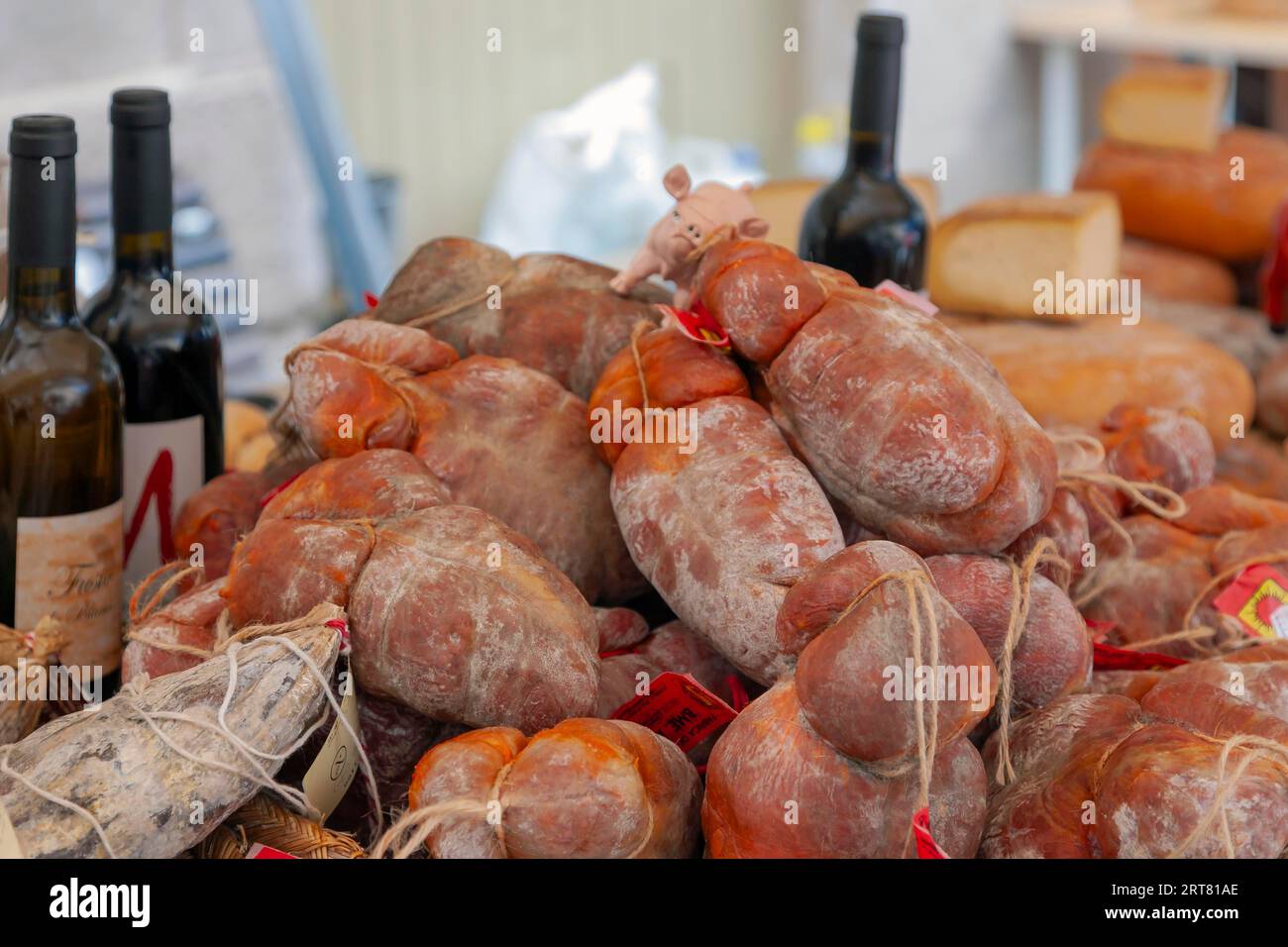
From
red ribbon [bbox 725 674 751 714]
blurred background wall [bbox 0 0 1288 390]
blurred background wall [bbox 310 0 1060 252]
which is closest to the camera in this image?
red ribbon [bbox 725 674 751 714]

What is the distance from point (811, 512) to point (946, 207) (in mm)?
3069

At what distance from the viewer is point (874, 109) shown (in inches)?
60.9

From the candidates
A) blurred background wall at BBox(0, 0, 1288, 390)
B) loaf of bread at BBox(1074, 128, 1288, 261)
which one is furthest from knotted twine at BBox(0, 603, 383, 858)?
loaf of bread at BBox(1074, 128, 1288, 261)

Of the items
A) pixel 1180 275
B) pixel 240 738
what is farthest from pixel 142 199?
pixel 1180 275

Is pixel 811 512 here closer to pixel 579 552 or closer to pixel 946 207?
pixel 579 552

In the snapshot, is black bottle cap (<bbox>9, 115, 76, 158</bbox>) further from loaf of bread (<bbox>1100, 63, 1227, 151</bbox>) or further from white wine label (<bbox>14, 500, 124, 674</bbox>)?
loaf of bread (<bbox>1100, 63, 1227, 151</bbox>)

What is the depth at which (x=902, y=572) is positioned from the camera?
775mm

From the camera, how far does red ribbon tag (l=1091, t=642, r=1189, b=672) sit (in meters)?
1.09

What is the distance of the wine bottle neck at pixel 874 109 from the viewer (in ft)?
4.96

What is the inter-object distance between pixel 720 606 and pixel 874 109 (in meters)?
0.82

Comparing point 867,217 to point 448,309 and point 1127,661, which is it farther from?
point 1127,661

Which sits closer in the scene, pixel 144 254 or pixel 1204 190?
pixel 144 254

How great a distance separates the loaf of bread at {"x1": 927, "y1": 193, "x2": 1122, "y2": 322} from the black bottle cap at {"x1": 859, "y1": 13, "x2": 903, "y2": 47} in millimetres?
587

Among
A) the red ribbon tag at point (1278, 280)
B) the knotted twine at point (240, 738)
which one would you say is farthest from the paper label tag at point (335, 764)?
the red ribbon tag at point (1278, 280)
